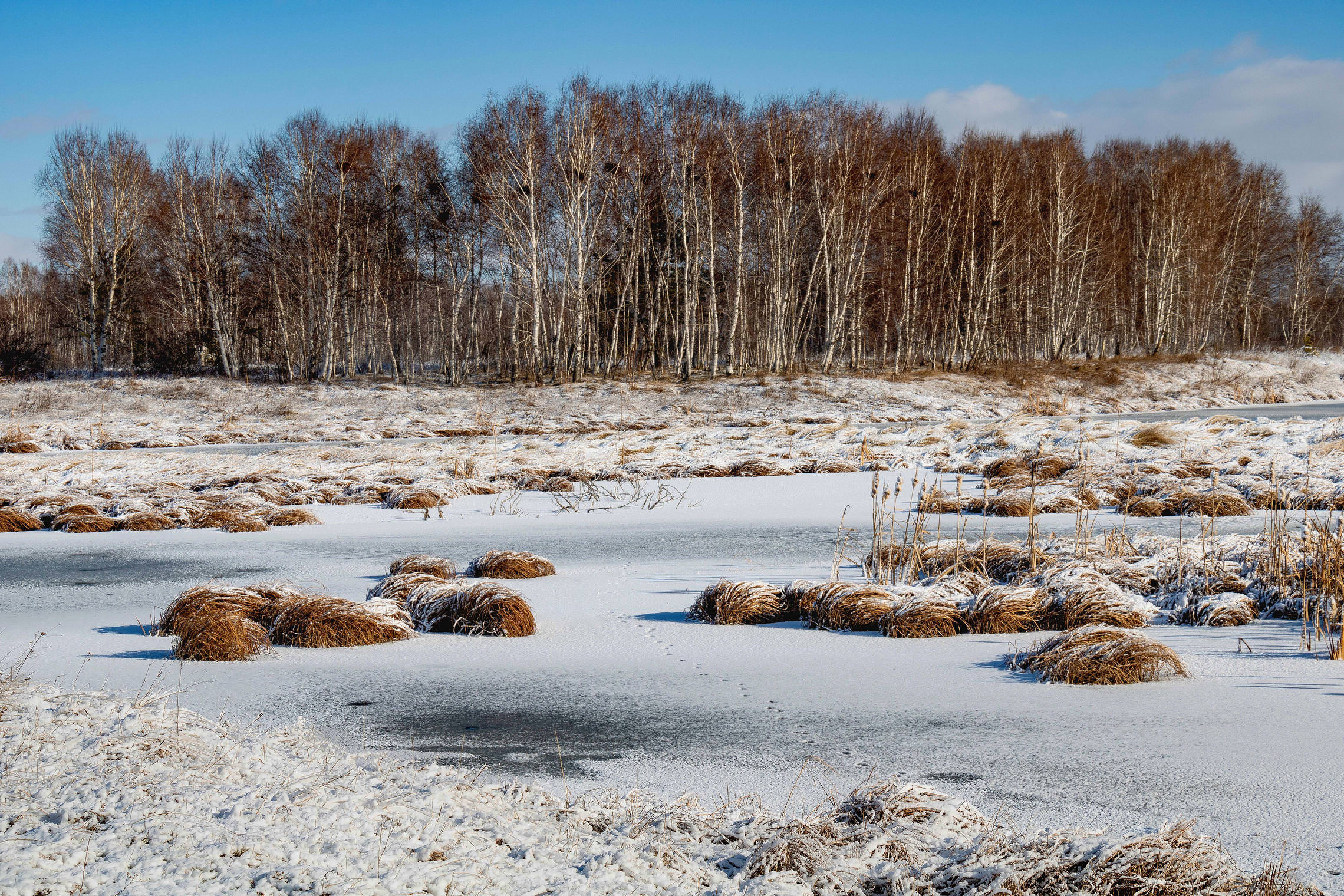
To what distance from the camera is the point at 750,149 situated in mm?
31703

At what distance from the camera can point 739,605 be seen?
6039mm

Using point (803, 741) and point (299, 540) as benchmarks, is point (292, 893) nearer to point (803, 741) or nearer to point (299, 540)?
point (803, 741)

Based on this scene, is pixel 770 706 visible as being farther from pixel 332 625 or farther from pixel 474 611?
pixel 332 625

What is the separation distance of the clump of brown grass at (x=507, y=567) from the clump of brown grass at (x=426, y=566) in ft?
0.60

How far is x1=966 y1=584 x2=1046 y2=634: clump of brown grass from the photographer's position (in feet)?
18.9

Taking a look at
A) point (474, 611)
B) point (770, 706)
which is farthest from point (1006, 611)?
point (474, 611)

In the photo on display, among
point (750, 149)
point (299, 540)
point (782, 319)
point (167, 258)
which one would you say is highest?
point (750, 149)

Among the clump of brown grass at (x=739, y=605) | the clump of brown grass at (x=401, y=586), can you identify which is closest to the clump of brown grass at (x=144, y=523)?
the clump of brown grass at (x=401, y=586)

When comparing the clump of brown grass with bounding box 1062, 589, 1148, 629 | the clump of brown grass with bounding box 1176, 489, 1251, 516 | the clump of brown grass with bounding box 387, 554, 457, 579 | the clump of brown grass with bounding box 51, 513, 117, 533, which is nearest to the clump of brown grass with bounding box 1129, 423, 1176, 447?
the clump of brown grass with bounding box 1176, 489, 1251, 516

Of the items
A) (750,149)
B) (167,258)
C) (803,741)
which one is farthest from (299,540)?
(167,258)

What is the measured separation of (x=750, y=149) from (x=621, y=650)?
28.5m

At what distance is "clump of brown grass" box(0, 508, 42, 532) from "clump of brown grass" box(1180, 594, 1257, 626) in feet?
36.5

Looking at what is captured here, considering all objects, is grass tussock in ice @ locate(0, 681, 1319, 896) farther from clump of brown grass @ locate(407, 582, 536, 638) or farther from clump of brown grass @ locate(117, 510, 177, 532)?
clump of brown grass @ locate(117, 510, 177, 532)

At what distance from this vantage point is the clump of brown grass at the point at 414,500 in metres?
12.3
